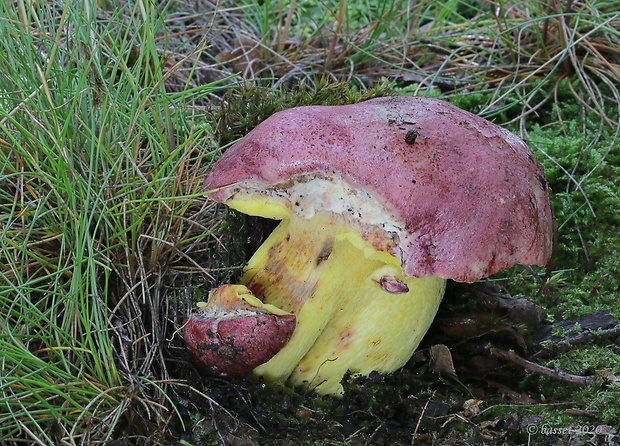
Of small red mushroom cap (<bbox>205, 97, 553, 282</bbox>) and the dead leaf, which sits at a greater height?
small red mushroom cap (<bbox>205, 97, 553, 282</bbox>)

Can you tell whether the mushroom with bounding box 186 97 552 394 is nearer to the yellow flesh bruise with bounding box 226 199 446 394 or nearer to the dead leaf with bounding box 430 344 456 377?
the yellow flesh bruise with bounding box 226 199 446 394

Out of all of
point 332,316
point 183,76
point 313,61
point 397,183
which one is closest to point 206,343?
point 332,316

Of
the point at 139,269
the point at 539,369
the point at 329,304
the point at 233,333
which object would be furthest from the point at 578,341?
the point at 139,269

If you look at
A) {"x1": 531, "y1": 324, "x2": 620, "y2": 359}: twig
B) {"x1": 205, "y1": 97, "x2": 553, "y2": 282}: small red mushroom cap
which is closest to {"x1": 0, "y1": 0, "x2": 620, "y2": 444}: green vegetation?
{"x1": 531, "y1": 324, "x2": 620, "y2": 359}: twig

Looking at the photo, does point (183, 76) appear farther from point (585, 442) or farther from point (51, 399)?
point (585, 442)

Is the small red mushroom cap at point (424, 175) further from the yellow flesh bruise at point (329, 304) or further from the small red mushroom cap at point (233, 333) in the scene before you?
the small red mushroom cap at point (233, 333)

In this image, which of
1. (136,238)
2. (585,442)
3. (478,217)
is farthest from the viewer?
(136,238)

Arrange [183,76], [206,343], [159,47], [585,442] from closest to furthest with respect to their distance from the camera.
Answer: [585,442] → [206,343] → [183,76] → [159,47]
